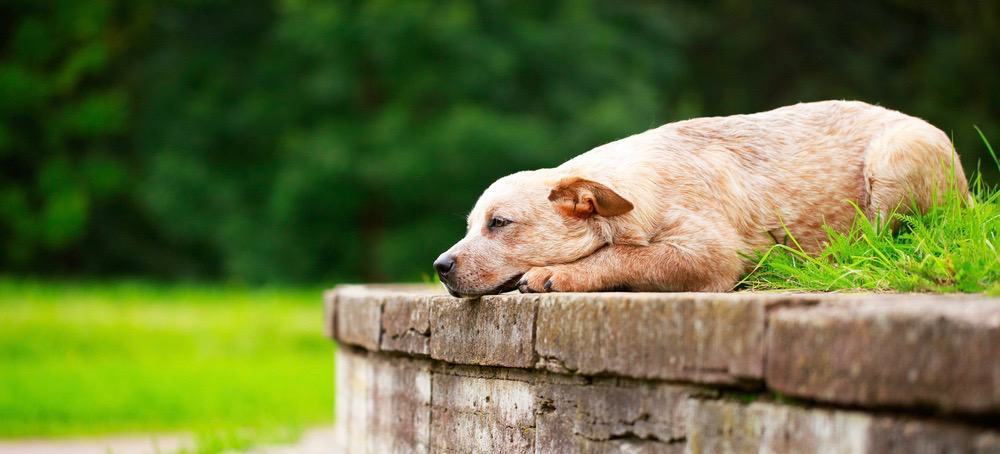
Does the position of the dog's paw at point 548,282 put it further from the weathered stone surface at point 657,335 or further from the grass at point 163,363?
the grass at point 163,363

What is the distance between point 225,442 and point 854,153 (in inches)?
233

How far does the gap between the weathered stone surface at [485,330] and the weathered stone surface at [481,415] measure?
111mm

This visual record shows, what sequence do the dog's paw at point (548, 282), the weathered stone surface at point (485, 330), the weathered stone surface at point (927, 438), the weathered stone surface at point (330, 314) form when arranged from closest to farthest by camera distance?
the weathered stone surface at point (927, 438), the weathered stone surface at point (485, 330), the dog's paw at point (548, 282), the weathered stone surface at point (330, 314)

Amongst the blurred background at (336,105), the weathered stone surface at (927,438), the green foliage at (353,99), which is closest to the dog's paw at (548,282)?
the weathered stone surface at (927,438)

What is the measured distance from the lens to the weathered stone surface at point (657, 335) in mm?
3258

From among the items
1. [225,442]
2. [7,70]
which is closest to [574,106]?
[7,70]

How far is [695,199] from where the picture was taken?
4.84 m

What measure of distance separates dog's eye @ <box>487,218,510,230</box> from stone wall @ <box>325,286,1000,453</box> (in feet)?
1.33

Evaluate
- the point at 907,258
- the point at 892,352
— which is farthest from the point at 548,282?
the point at 892,352

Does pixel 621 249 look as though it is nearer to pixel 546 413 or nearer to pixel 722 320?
pixel 546 413

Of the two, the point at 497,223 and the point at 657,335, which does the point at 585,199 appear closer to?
the point at 497,223

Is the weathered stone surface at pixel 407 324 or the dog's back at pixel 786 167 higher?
the dog's back at pixel 786 167

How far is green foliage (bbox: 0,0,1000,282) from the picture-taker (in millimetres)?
28156

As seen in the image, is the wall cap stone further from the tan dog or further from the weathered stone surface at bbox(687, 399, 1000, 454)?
the tan dog
